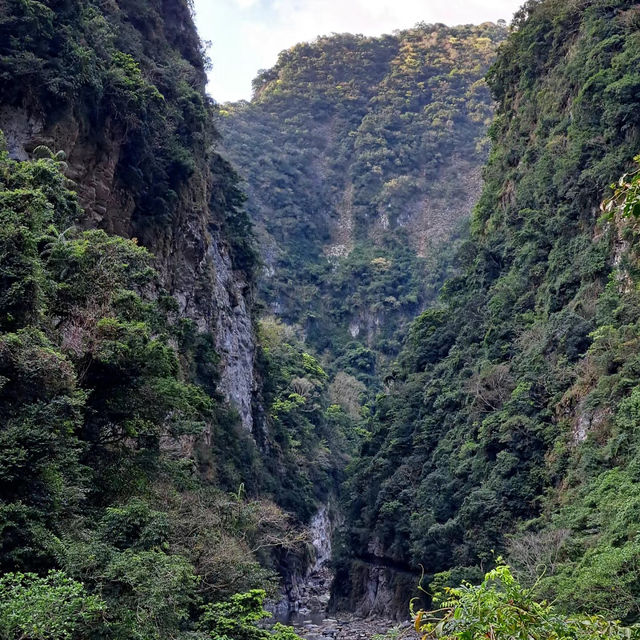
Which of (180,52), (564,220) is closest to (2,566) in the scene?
Answer: (564,220)

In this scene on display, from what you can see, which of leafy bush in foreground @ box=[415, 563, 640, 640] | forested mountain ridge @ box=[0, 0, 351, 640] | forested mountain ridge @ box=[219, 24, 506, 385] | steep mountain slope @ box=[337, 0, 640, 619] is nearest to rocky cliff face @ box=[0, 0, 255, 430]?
forested mountain ridge @ box=[0, 0, 351, 640]

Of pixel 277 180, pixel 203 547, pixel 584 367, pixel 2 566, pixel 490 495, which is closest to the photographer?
pixel 2 566

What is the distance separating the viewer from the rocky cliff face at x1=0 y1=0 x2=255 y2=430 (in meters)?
22.2

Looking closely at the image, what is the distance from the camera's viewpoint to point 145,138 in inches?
1065

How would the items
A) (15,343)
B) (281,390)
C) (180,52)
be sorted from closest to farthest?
(15,343) → (180,52) → (281,390)

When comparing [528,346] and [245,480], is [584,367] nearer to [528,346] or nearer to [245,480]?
[528,346]

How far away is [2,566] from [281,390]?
3799cm

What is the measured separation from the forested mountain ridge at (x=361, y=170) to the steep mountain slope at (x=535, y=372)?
31.7 m

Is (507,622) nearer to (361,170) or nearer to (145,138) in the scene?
(145,138)

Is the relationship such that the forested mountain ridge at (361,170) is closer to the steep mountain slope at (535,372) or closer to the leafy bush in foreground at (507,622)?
the steep mountain slope at (535,372)

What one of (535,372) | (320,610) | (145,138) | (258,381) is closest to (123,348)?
(145,138)

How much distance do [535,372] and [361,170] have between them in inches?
2594

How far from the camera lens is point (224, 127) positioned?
3629 inches

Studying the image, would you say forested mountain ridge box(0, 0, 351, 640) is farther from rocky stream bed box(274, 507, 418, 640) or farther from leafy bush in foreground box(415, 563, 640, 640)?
leafy bush in foreground box(415, 563, 640, 640)
